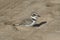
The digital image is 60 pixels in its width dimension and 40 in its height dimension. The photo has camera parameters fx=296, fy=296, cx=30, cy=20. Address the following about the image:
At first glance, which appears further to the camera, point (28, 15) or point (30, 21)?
point (28, 15)

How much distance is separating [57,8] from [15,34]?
163 cm

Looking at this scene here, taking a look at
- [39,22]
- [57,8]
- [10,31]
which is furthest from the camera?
[57,8]

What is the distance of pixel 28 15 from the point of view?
604cm

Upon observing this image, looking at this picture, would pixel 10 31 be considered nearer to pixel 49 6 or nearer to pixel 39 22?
pixel 39 22

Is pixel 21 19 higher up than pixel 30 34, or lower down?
higher up

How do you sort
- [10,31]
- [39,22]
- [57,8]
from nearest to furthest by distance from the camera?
1. [10,31]
2. [39,22]
3. [57,8]

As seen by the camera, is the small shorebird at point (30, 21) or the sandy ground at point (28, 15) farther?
the small shorebird at point (30, 21)

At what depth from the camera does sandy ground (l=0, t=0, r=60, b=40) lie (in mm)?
5062

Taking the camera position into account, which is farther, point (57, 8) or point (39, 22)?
point (57, 8)

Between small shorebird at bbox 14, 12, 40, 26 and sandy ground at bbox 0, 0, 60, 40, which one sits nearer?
sandy ground at bbox 0, 0, 60, 40

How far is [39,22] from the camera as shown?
5.63 metres

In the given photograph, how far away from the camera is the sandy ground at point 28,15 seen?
5.06m

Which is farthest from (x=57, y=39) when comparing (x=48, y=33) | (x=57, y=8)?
(x=57, y=8)

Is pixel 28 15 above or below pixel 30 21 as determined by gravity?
above
